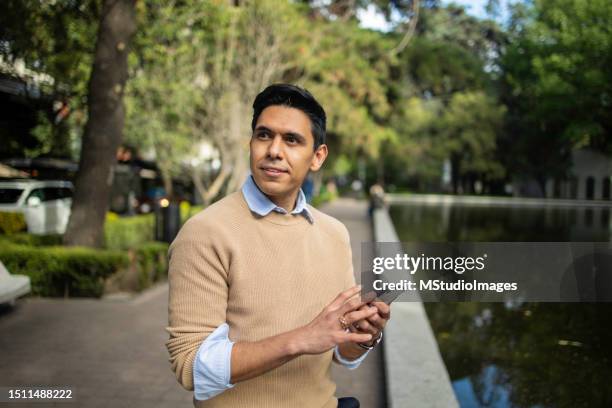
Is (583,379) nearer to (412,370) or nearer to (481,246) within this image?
(412,370)

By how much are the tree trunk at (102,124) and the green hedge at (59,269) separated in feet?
2.67

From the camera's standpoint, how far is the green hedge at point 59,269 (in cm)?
799

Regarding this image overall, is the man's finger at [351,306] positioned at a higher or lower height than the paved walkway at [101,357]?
higher

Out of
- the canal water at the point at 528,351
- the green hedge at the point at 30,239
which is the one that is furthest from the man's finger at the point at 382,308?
the green hedge at the point at 30,239

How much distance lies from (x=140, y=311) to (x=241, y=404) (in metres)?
6.13

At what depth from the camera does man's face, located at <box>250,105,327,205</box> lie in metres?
1.65

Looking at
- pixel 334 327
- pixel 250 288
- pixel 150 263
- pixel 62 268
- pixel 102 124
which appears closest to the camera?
pixel 334 327

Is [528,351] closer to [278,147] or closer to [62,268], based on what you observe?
[278,147]

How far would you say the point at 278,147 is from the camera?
64.4 inches

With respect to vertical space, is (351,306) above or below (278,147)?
below
